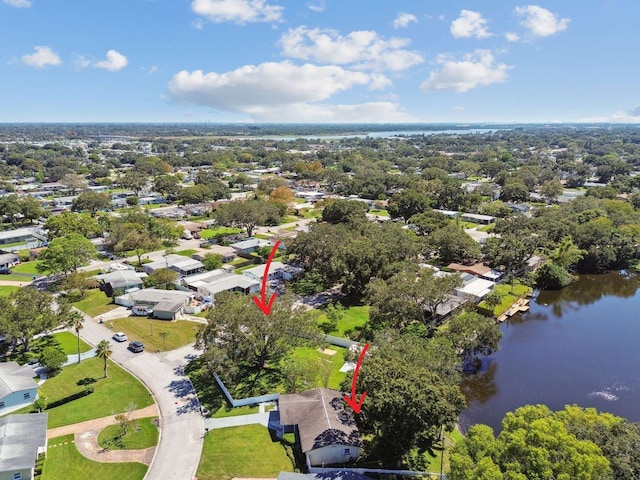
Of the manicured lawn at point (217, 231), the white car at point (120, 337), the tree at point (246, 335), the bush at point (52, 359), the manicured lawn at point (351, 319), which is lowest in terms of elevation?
the manicured lawn at point (351, 319)

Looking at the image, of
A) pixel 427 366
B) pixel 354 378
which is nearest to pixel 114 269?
pixel 354 378

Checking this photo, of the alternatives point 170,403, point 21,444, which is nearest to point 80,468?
point 21,444

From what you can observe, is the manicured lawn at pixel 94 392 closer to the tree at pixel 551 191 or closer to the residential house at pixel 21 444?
the residential house at pixel 21 444

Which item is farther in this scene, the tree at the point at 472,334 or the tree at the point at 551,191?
the tree at the point at 551,191

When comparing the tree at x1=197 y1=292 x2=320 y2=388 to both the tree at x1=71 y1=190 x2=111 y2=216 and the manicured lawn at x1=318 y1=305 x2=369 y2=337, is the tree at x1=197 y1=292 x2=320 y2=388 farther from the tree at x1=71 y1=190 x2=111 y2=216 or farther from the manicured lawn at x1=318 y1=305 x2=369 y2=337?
the tree at x1=71 y1=190 x2=111 y2=216

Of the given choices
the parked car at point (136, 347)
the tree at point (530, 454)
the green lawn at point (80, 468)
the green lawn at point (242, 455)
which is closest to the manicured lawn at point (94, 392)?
the parked car at point (136, 347)

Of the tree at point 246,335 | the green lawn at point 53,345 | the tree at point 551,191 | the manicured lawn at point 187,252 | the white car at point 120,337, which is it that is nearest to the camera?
the tree at point 246,335

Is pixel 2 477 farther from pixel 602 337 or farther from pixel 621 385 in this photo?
pixel 602 337
